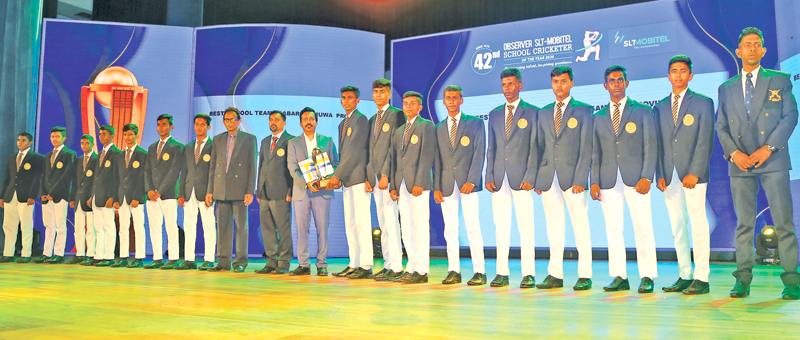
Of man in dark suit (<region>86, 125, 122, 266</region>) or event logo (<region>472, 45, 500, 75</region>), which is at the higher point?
event logo (<region>472, 45, 500, 75</region>)

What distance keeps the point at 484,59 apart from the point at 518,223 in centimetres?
360

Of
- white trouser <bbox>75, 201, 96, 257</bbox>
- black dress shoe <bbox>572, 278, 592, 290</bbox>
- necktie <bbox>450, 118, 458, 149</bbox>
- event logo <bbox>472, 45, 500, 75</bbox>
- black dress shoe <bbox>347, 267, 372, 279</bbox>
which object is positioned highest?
event logo <bbox>472, 45, 500, 75</bbox>

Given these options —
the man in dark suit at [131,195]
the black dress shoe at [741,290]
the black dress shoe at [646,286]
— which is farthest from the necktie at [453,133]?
the man in dark suit at [131,195]

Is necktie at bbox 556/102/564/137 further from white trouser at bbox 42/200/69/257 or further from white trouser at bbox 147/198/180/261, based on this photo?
white trouser at bbox 42/200/69/257

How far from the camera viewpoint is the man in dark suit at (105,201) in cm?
613

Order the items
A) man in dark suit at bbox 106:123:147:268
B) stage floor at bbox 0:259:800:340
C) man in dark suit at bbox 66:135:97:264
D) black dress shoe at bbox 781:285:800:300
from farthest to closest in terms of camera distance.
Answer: man in dark suit at bbox 66:135:97:264, man in dark suit at bbox 106:123:147:268, black dress shoe at bbox 781:285:800:300, stage floor at bbox 0:259:800:340

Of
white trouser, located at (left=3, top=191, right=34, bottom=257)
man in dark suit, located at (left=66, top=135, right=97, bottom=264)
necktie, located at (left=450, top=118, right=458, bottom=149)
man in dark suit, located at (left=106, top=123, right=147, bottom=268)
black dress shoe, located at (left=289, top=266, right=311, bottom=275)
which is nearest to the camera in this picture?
necktie, located at (left=450, top=118, right=458, bottom=149)

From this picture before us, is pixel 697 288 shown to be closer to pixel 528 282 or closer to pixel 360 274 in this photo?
pixel 528 282

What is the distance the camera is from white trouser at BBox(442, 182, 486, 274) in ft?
13.5

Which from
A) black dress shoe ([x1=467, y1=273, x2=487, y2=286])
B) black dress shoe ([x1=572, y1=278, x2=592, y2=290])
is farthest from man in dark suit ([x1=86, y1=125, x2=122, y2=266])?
black dress shoe ([x1=572, y1=278, x2=592, y2=290])

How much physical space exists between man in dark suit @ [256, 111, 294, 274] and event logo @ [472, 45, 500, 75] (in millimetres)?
2830

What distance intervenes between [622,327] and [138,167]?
16.8 feet

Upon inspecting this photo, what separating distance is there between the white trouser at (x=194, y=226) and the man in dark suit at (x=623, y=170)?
3.39 m

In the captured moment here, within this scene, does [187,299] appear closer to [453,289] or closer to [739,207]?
[453,289]
